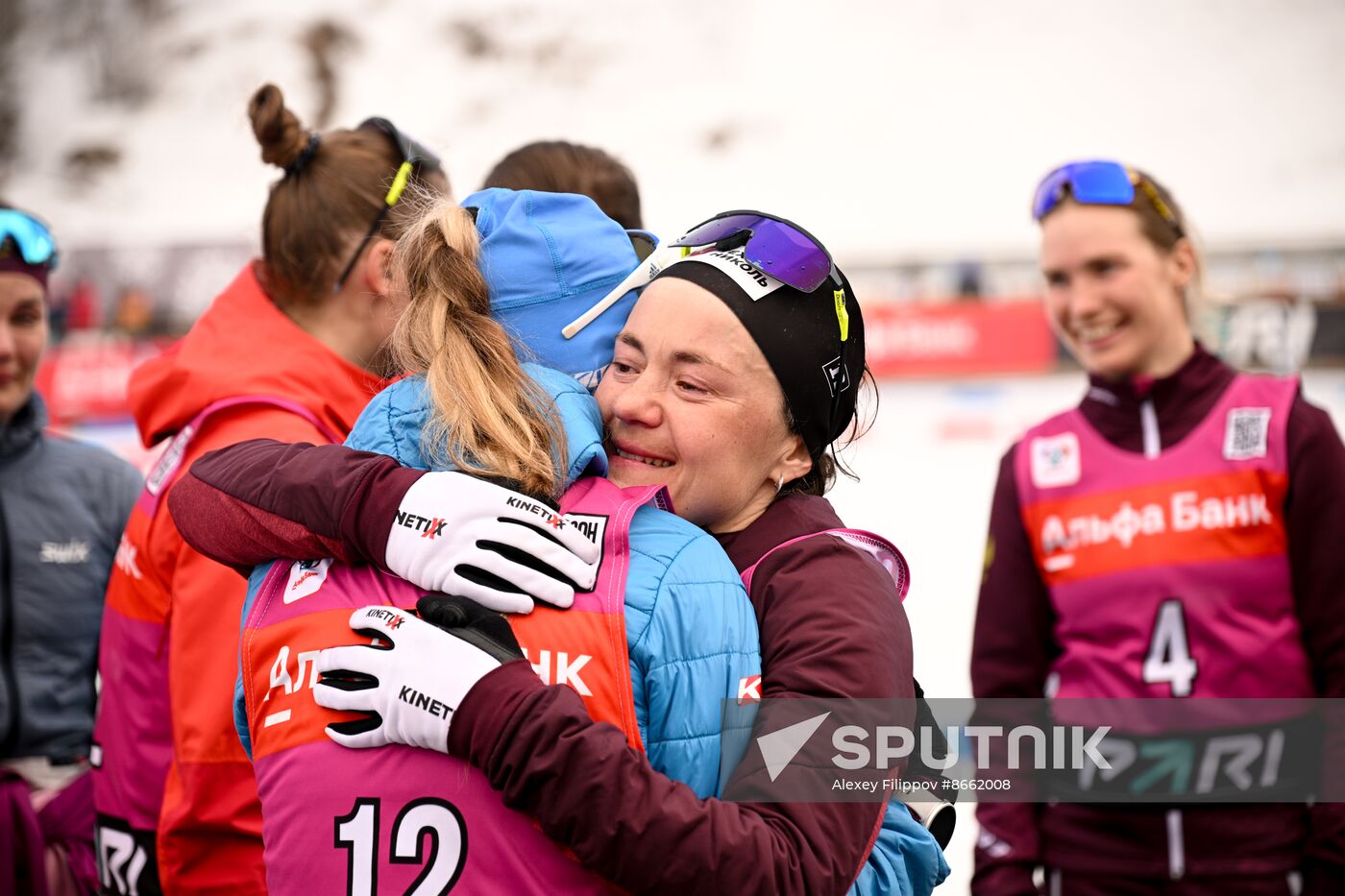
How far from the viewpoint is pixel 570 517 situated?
109 cm

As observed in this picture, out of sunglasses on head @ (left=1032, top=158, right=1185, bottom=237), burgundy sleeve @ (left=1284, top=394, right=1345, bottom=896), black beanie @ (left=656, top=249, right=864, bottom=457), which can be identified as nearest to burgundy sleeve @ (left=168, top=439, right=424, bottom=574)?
black beanie @ (left=656, top=249, right=864, bottom=457)

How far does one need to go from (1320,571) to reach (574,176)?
57.9 inches

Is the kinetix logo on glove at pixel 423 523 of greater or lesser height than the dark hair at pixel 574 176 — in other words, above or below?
below

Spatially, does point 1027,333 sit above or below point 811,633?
above

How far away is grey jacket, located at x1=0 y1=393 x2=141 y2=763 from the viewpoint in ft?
7.36

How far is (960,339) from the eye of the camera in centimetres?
812

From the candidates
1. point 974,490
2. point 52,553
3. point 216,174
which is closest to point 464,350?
point 52,553

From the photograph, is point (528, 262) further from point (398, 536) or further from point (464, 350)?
point (398, 536)

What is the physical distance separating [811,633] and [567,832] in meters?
0.28

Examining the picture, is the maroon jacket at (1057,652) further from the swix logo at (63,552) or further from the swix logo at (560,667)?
the swix logo at (63,552)

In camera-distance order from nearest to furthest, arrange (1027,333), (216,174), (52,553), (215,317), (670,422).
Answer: (670,422) → (215,317) → (52,553) → (1027,333) → (216,174)

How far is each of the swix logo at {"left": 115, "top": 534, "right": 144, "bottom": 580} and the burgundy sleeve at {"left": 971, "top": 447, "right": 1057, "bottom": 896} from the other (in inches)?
59.8

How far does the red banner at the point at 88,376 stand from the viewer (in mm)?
8500

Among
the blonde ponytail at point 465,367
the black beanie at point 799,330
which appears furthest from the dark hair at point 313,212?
the black beanie at point 799,330
